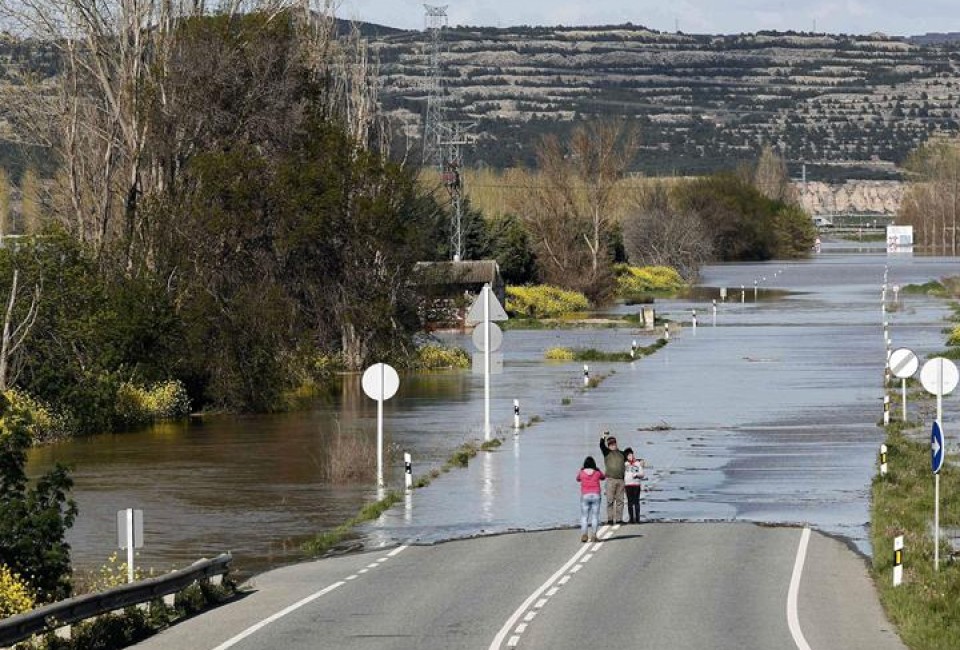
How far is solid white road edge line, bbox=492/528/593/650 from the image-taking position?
19125mm

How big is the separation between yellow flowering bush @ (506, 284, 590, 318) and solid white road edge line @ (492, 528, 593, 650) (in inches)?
2986

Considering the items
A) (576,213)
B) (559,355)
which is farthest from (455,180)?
(559,355)

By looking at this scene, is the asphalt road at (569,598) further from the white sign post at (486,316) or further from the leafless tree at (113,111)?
the leafless tree at (113,111)

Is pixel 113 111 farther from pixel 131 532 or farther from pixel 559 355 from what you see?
pixel 131 532

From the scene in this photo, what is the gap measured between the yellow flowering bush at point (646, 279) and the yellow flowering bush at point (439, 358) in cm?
5727

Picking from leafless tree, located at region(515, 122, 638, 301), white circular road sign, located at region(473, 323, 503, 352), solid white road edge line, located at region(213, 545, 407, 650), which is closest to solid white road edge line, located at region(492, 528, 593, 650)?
solid white road edge line, located at region(213, 545, 407, 650)

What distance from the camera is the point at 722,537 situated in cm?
2783

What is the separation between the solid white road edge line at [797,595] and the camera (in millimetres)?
19161

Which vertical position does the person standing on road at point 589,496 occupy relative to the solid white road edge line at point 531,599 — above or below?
above

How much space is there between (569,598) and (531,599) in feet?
1.43

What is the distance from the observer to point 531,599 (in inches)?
858

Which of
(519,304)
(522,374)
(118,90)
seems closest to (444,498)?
(118,90)

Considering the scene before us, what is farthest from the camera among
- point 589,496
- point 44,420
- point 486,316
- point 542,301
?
point 542,301

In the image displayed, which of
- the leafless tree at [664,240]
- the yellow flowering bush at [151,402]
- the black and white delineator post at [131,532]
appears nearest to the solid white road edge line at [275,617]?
the black and white delineator post at [131,532]
